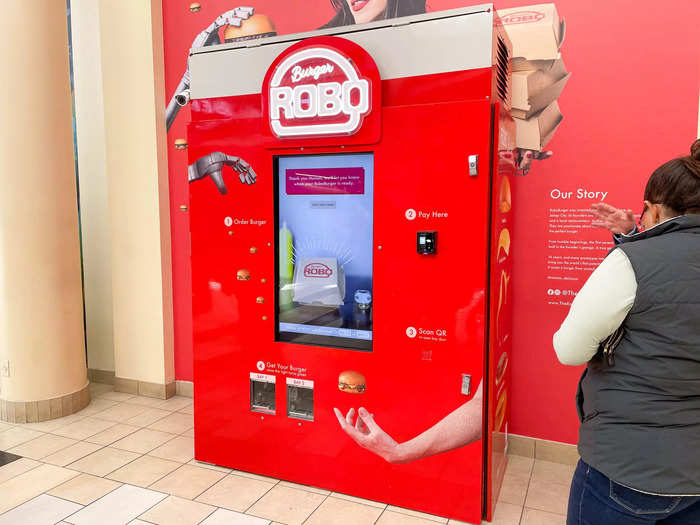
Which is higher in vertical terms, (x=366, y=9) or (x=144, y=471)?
(x=366, y=9)

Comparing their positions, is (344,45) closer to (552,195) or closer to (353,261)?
(353,261)

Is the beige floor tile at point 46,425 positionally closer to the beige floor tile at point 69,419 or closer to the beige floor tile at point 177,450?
the beige floor tile at point 69,419

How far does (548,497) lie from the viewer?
2709mm

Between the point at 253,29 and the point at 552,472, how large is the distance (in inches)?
142

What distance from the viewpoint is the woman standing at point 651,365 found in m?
1.25

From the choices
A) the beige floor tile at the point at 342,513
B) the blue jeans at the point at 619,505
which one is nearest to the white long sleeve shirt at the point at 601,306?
the blue jeans at the point at 619,505

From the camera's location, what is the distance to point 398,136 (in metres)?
2.44

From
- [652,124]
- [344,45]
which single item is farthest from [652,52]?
[344,45]

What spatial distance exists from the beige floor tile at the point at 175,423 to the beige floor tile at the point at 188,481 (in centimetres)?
59

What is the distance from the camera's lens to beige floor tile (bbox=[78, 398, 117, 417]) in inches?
153

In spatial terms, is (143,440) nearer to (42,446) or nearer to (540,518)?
(42,446)

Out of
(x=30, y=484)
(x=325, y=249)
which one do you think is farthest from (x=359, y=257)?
(x=30, y=484)

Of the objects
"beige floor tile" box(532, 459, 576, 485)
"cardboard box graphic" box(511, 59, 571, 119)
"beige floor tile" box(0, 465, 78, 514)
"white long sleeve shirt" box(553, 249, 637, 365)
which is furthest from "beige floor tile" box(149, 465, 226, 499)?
"cardboard box graphic" box(511, 59, 571, 119)

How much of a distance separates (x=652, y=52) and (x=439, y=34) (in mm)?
1276
